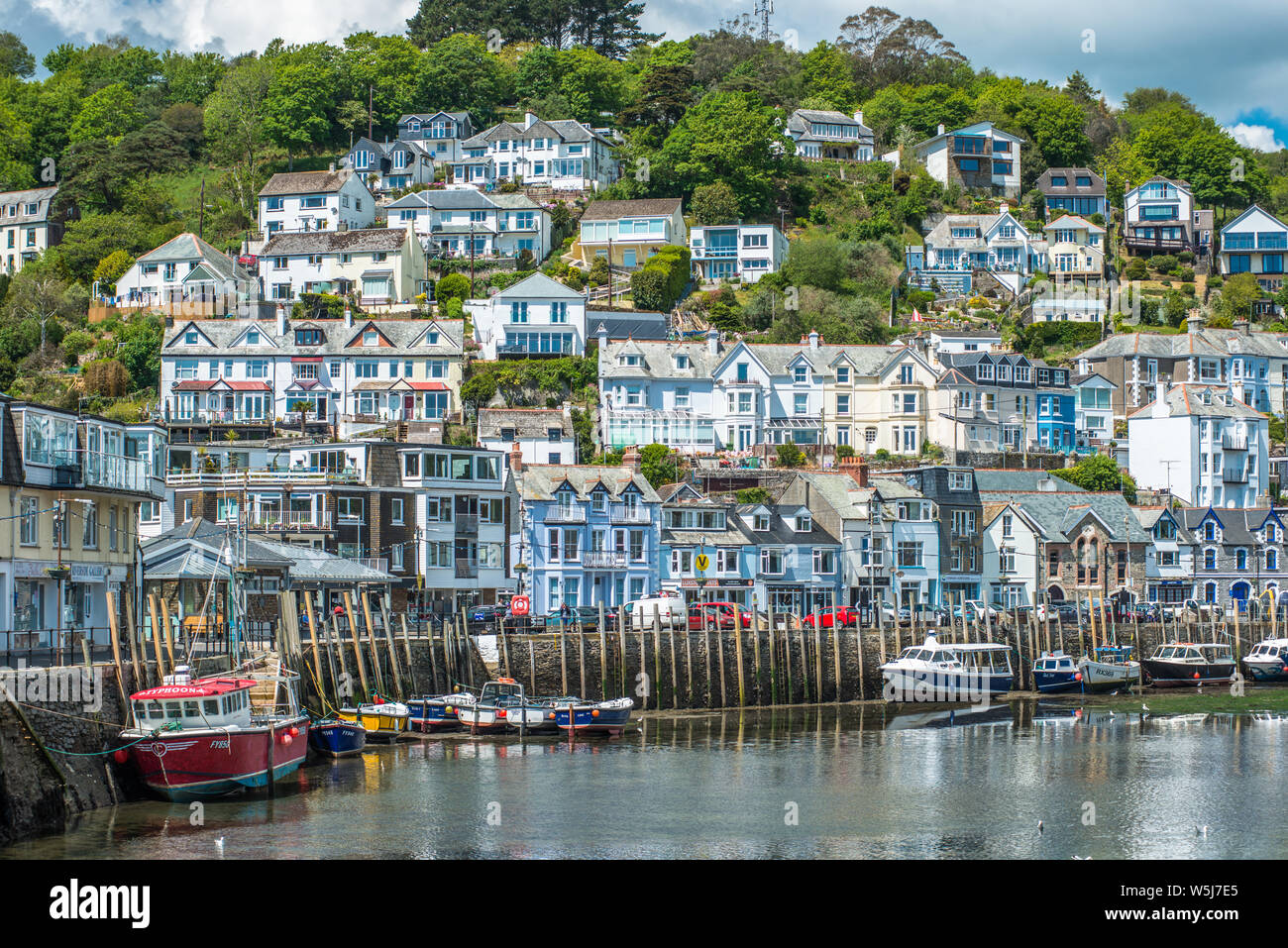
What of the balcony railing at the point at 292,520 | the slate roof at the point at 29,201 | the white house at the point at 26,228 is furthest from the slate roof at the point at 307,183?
the balcony railing at the point at 292,520

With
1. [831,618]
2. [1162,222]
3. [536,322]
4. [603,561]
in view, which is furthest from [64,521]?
[1162,222]

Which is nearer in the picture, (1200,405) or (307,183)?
(1200,405)

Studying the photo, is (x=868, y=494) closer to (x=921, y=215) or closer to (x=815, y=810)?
(x=815, y=810)

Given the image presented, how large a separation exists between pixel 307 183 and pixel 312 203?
2.25 m

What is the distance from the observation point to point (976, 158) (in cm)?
15912

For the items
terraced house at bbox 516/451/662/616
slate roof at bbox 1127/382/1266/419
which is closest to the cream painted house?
slate roof at bbox 1127/382/1266/419

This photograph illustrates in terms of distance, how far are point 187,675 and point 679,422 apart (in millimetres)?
64532

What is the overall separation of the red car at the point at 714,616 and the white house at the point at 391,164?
78786mm

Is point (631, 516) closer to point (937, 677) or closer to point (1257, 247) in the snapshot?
point (937, 677)

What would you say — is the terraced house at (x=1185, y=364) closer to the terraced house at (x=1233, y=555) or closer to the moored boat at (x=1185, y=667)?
the terraced house at (x=1233, y=555)

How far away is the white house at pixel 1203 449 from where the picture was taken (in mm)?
110188

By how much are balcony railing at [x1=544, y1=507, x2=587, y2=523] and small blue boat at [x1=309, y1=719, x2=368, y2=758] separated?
30.9m

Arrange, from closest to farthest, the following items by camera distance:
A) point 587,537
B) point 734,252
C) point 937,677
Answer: point 937,677 → point 587,537 → point 734,252

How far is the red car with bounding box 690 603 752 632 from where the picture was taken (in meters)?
72.4
